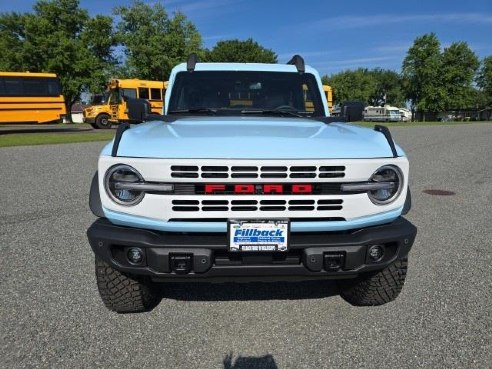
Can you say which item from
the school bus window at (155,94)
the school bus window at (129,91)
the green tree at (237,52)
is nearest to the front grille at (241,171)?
the school bus window at (129,91)

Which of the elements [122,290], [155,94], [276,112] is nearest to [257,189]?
[122,290]

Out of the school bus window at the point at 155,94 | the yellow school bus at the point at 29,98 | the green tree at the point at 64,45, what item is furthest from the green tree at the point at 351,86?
the yellow school bus at the point at 29,98

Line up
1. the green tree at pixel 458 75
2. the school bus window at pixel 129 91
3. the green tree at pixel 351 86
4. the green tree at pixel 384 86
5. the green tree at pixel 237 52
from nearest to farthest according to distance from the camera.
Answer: the school bus window at pixel 129 91
the green tree at pixel 237 52
the green tree at pixel 458 75
the green tree at pixel 351 86
the green tree at pixel 384 86

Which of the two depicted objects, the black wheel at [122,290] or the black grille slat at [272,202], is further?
the black wheel at [122,290]

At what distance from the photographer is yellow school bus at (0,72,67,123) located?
A: 21.7 m

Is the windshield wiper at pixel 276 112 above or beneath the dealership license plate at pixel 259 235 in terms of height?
above

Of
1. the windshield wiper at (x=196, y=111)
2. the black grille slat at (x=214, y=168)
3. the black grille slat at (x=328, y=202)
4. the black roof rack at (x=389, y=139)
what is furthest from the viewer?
the windshield wiper at (x=196, y=111)

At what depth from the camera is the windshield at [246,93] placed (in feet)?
13.3

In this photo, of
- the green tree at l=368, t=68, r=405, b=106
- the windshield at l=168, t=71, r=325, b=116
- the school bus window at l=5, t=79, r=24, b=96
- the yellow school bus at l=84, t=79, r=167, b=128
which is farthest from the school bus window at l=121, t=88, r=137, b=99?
the green tree at l=368, t=68, r=405, b=106

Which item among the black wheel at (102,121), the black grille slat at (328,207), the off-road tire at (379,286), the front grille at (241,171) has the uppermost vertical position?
the front grille at (241,171)

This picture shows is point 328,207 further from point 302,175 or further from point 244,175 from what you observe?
point 244,175

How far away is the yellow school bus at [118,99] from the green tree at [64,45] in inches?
580

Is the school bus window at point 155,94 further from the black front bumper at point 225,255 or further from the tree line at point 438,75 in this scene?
the tree line at point 438,75

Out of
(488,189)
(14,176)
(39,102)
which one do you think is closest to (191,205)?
(488,189)
